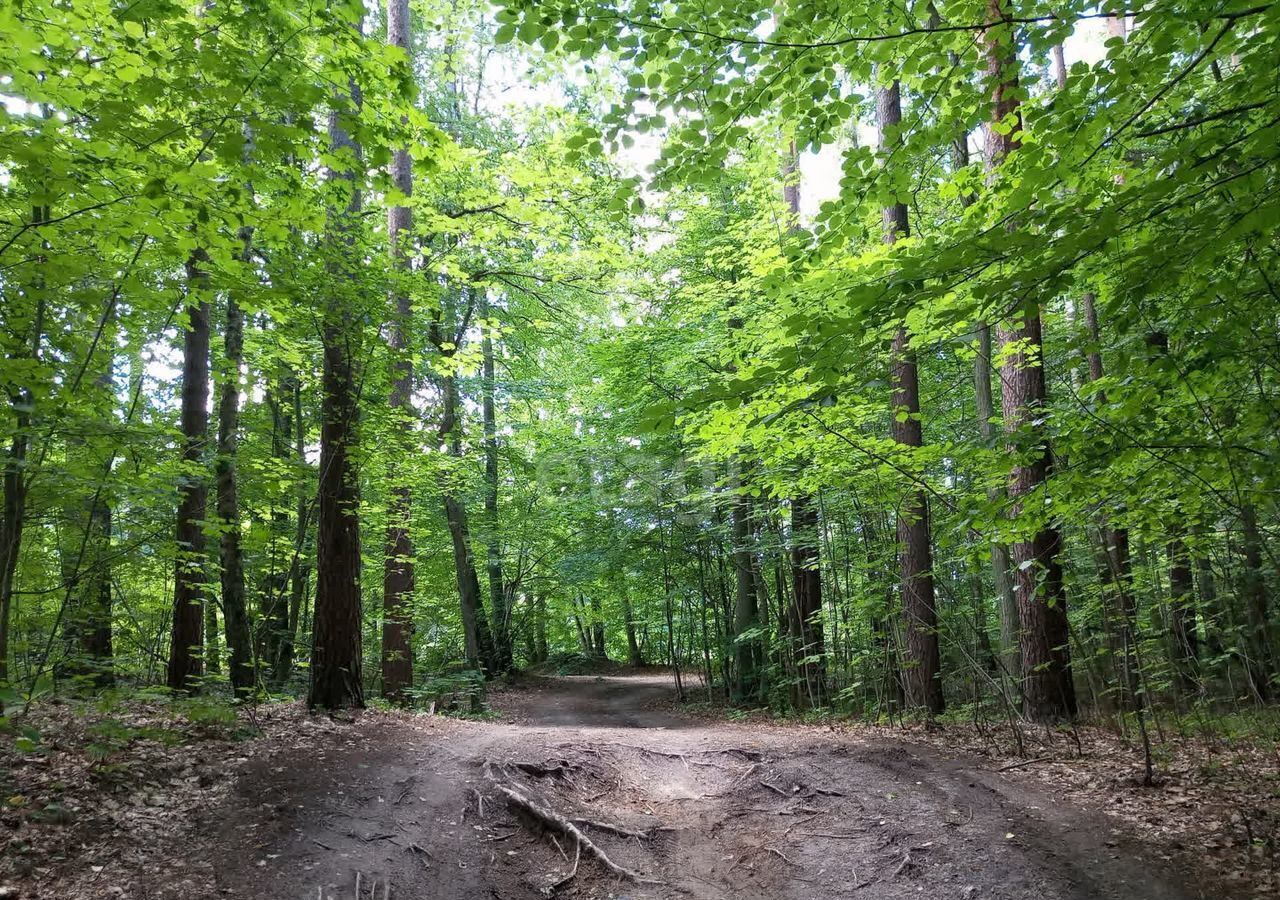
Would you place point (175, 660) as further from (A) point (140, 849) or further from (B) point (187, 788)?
(A) point (140, 849)

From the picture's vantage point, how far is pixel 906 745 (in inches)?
316

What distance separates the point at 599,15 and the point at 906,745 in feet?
26.1

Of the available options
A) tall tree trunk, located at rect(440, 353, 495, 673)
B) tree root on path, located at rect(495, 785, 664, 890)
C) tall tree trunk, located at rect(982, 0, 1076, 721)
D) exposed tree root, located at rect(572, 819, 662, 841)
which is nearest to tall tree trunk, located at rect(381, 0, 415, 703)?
tall tree trunk, located at rect(440, 353, 495, 673)

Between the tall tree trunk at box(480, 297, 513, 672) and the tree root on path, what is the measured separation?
32.6 ft

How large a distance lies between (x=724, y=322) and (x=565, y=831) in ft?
31.0

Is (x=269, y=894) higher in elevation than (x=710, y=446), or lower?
lower

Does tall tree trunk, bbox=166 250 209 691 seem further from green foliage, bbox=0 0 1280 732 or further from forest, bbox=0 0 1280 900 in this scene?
green foliage, bbox=0 0 1280 732

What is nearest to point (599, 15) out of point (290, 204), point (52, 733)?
point (290, 204)

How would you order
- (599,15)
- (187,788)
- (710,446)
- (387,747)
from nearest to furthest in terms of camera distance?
(599,15) → (187,788) → (710,446) → (387,747)

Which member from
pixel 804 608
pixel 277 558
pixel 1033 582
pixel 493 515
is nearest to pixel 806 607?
pixel 804 608

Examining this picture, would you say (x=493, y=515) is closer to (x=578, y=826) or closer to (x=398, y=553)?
(x=398, y=553)

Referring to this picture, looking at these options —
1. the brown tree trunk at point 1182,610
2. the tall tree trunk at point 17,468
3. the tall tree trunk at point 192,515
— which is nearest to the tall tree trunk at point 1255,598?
the brown tree trunk at point 1182,610

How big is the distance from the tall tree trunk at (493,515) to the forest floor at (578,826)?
366 inches

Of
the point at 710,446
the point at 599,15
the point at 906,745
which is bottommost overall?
the point at 906,745
